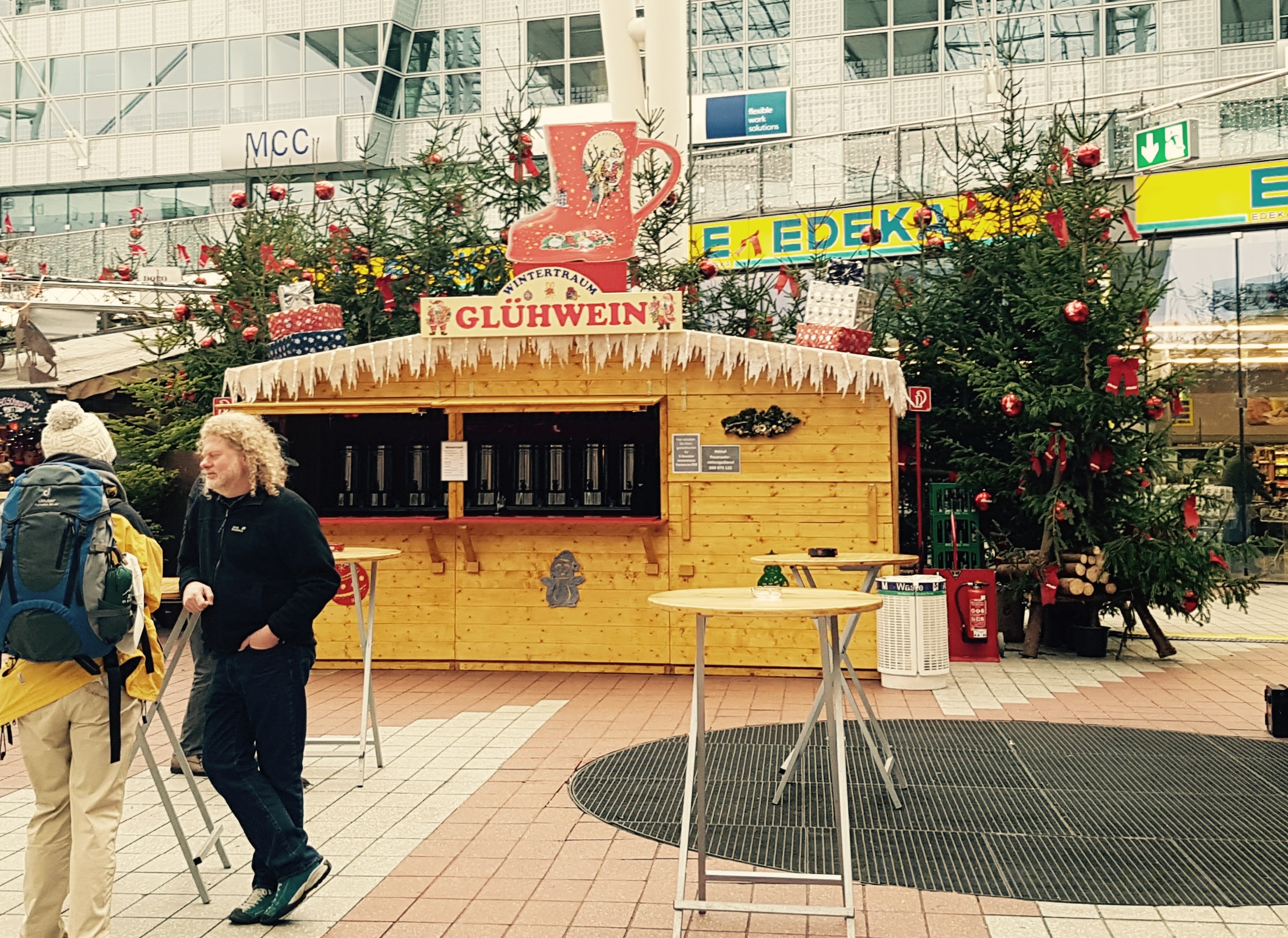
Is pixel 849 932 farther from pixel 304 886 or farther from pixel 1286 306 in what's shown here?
pixel 1286 306

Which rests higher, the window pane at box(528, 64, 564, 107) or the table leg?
the window pane at box(528, 64, 564, 107)

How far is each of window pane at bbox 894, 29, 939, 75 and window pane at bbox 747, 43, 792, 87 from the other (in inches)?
71.7

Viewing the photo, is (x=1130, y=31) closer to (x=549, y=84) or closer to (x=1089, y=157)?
(x=549, y=84)

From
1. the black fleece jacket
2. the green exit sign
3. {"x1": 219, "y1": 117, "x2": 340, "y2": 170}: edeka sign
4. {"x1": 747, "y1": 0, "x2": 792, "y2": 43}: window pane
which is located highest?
{"x1": 747, "y1": 0, "x2": 792, "y2": 43}: window pane

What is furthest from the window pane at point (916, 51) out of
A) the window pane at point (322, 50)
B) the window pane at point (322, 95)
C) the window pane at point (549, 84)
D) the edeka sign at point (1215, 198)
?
the window pane at point (322, 50)

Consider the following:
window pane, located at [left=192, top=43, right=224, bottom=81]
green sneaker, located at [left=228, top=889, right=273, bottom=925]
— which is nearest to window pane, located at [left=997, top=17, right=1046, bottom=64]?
window pane, located at [left=192, top=43, right=224, bottom=81]

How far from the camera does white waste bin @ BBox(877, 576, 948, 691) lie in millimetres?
8781

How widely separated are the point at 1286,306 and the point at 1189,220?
1758 mm

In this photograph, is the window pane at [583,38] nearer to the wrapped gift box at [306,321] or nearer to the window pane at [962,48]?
the window pane at [962,48]

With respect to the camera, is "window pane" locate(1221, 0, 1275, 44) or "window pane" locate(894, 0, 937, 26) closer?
"window pane" locate(1221, 0, 1275, 44)

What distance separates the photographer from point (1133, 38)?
19547 mm

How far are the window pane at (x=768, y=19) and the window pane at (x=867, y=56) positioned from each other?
1136 mm

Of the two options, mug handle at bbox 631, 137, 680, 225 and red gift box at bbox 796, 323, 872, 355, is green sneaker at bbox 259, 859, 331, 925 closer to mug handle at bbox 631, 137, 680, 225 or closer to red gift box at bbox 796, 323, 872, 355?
red gift box at bbox 796, 323, 872, 355

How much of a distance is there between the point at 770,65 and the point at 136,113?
511 inches
